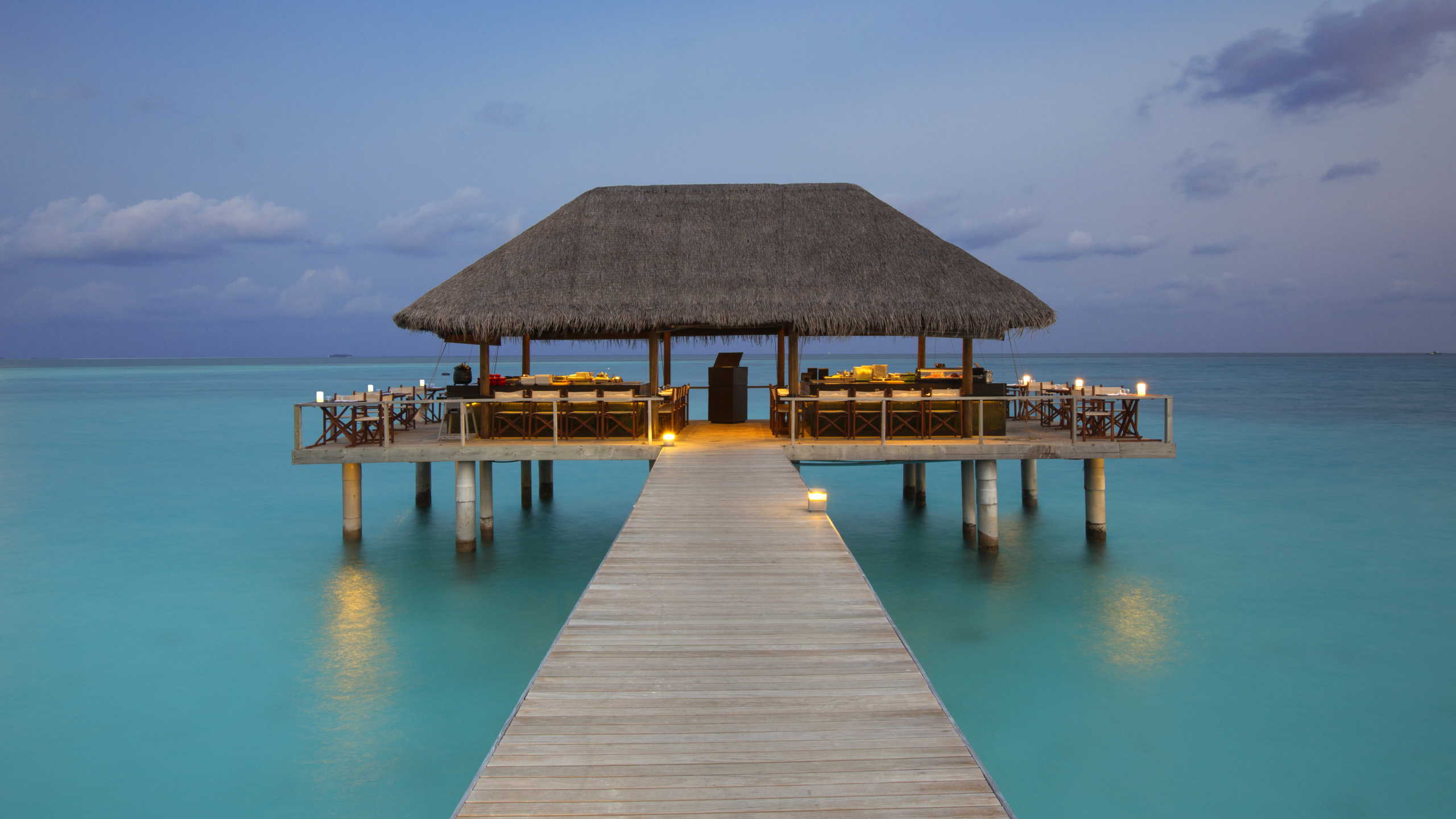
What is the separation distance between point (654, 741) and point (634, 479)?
1560 cm

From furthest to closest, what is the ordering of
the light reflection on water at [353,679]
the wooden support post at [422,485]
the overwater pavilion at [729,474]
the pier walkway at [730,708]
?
the wooden support post at [422,485] → the light reflection on water at [353,679] → the overwater pavilion at [729,474] → the pier walkway at [730,708]

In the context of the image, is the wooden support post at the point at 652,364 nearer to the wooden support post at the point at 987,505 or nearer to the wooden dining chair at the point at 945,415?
the wooden dining chair at the point at 945,415

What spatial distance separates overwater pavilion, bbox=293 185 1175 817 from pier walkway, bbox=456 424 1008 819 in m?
0.01

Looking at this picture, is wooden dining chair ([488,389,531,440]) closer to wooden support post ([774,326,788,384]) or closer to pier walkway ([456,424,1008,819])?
wooden support post ([774,326,788,384])

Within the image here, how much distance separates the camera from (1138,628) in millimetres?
8523

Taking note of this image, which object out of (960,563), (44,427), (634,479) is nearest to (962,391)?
(960,563)

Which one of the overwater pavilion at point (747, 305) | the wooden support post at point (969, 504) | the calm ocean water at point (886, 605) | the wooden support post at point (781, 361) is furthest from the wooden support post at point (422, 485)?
the wooden support post at point (969, 504)

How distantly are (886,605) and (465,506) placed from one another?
587 cm

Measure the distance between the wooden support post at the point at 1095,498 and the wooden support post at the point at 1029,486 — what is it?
276cm

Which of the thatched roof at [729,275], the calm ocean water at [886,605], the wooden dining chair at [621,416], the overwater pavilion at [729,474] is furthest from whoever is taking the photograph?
the thatched roof at [729,275]

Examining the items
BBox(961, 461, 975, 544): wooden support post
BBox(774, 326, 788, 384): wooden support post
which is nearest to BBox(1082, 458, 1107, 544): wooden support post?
BBox(961, 461, 975, 544): wooden support post

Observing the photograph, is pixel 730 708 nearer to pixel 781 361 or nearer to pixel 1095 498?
pixel 1095 498

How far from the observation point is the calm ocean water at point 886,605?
19.2ft

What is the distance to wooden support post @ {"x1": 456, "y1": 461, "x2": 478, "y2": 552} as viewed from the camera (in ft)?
33.7
